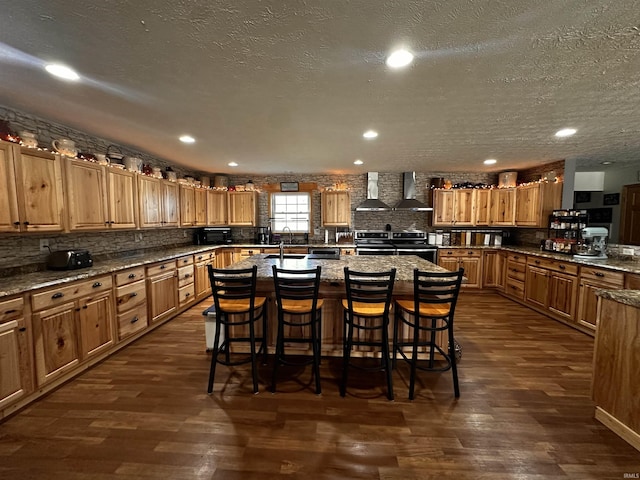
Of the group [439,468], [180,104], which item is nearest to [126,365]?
[180,104]

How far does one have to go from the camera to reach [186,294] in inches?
175

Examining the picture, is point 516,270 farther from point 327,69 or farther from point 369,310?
point 327,69

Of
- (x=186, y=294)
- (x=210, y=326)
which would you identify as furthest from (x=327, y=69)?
(x=186, y=294)

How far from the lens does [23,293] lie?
213cm

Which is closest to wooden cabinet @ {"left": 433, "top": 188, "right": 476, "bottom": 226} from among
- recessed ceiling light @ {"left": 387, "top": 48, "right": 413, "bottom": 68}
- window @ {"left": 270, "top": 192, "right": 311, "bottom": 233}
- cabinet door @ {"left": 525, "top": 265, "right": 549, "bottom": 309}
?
cabinet door @ {"left": 525, "top": 265, "right": 549, "bottom": 309}

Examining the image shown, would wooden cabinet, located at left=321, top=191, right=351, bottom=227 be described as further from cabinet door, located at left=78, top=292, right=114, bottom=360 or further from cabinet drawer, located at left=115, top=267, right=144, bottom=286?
cabinet door, located at left=78, top=292, right=114, bottom=360

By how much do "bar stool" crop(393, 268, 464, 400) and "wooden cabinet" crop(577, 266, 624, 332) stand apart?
2.27 meters

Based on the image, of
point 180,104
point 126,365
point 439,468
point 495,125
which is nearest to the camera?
point 439,468

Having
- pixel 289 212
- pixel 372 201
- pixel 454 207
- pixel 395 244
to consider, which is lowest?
pixel 395 244

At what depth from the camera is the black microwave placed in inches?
236

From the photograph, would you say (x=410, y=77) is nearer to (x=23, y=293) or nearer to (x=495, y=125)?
(x=495, y=125)

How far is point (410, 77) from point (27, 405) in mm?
4066

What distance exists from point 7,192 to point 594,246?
709 cm

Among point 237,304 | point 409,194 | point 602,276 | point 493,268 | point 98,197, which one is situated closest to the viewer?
point 237,304
